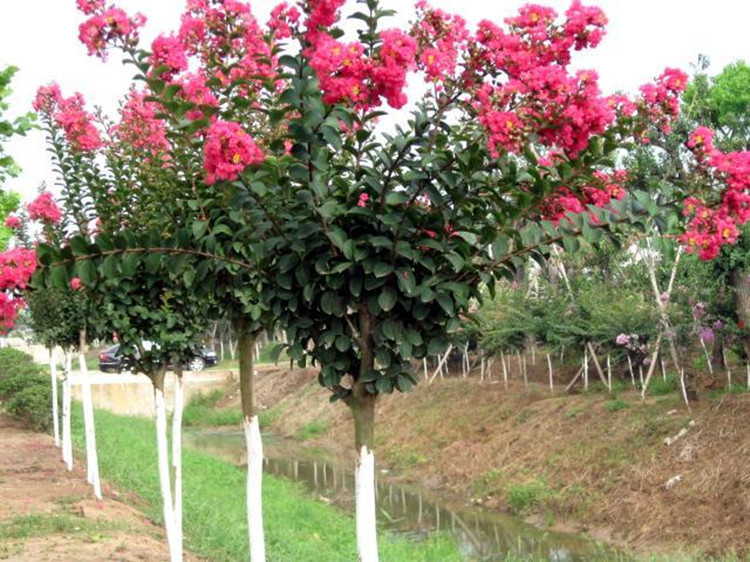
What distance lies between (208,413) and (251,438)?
72.6 ft

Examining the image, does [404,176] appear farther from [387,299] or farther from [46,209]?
[46,209]

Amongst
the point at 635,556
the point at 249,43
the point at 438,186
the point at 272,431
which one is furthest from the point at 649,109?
the point at 272,431

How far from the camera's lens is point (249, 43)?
15.6 feet

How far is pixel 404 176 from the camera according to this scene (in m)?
3.19

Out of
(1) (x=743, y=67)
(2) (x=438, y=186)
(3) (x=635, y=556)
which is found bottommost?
(3) (x=635, y=556)

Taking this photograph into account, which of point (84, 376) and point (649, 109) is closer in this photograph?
point (649, 109)

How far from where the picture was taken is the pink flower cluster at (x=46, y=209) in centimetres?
842

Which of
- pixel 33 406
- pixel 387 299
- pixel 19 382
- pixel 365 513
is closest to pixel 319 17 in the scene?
pixel 387 299

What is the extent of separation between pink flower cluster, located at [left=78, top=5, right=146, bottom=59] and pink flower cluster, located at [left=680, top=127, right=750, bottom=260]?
7.91 ft

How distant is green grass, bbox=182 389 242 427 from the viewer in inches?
1057

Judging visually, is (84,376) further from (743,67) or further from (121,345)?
(743,67)

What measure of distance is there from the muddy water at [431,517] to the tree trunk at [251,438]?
568cm

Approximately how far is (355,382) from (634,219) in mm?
1336

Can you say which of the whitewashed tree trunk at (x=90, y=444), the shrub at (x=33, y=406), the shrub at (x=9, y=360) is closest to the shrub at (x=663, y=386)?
the whitewashed tree trunk at (x=90, y=444)
